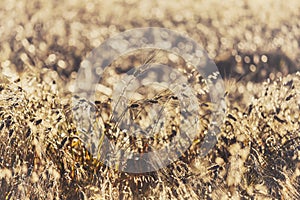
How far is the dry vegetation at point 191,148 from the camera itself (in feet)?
12.8

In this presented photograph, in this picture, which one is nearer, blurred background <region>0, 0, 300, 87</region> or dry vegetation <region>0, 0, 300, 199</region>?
dry vegetation <region>0, 0, 300, 199</region>

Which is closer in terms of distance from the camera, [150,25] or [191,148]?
[191,148]

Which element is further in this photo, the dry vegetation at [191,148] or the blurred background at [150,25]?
the blurred background at [150,25]

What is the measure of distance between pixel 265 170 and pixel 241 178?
15 cm

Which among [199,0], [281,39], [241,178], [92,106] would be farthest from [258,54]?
[92,106]

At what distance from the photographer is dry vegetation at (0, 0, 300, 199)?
390 cm

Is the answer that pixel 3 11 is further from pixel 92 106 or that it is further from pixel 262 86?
pixel 262 86

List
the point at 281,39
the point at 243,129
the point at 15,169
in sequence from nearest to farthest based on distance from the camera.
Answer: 1. the point at 15,169
2. the point at 243,129
3. the point at 281,39

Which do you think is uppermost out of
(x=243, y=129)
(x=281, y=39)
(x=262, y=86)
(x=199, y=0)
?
(x=199, y=0)

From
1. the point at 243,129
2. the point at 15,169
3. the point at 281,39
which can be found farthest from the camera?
the point at 281,39

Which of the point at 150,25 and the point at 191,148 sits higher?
the point at 150,25

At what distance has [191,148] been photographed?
4113mm

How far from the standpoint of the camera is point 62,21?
4270 mm

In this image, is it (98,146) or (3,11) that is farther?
(3,11)
